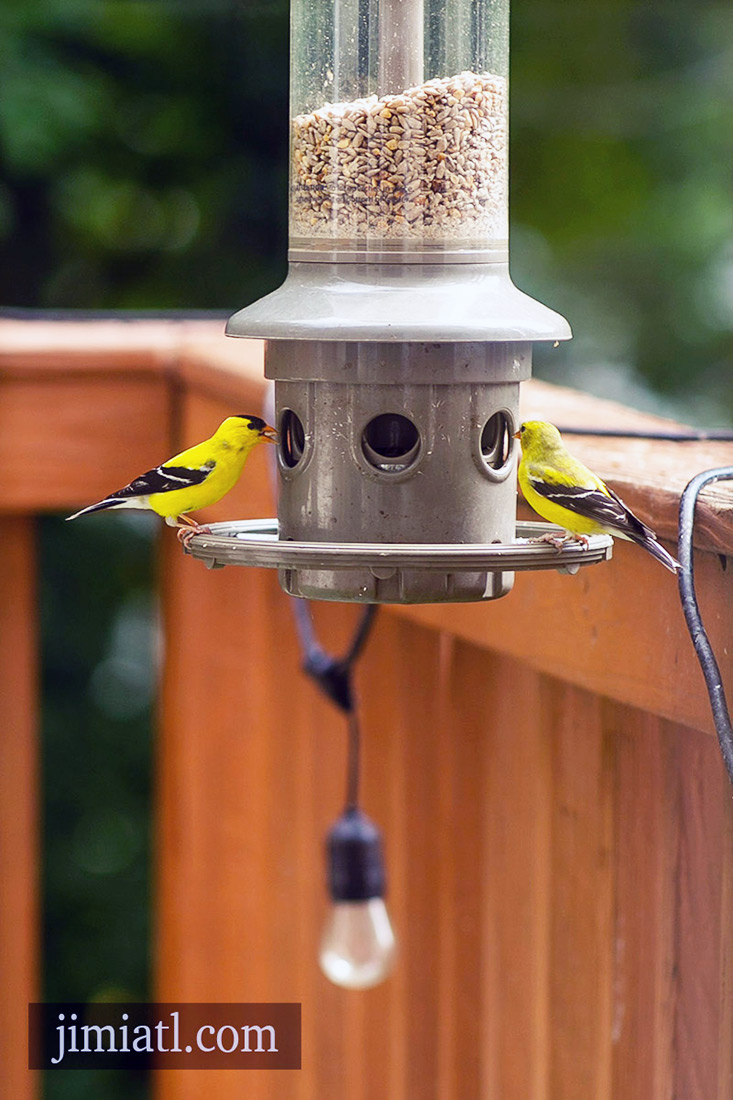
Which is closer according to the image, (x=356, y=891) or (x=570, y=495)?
(x=570, y=495)

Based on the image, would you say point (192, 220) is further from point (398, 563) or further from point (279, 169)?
point (398, 563)

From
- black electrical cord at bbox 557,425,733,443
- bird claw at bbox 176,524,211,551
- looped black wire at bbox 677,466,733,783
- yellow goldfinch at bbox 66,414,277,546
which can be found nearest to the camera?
looped black wire at bbox 677,466,733,783

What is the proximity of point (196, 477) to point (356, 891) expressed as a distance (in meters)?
0.60

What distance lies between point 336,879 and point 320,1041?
627mm

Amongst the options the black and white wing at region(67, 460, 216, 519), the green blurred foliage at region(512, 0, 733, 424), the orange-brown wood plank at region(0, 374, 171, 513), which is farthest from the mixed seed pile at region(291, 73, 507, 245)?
the green blurred foliage at region(512, 0, 733, 424)

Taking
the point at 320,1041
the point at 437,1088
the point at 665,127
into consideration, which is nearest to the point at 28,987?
the point at 320,1041

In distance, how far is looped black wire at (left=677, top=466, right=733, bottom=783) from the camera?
111 centimetres

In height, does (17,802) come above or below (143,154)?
below

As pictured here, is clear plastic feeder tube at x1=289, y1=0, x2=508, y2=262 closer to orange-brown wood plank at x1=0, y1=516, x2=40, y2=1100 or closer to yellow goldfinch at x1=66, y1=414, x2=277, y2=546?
yellow goldfinch at x1=66, y1=414, x2=277, y2=546

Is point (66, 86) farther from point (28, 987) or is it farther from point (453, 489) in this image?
point (453, 489)

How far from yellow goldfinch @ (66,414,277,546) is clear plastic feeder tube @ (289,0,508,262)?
0.24m

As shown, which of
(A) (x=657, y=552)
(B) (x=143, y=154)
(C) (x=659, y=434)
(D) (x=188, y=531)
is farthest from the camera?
(B) (x=143, y=154)

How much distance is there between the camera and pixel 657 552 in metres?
1.30

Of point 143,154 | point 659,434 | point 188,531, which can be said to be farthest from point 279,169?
point 188,531
